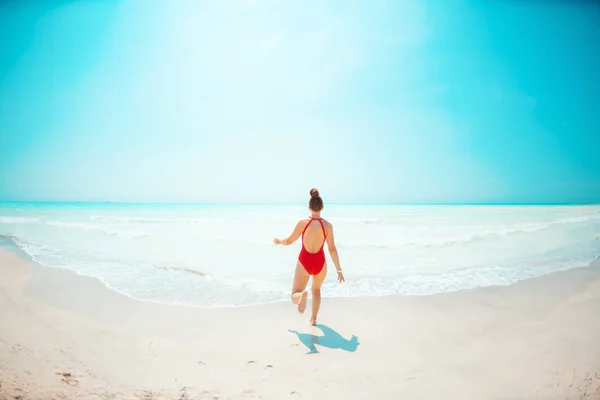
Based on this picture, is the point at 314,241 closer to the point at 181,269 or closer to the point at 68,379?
the point at 68,379

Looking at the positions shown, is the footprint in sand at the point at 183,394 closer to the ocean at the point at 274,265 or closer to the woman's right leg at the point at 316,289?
the woman's right leg at the point at 316,289

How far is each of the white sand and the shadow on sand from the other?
0.11ft

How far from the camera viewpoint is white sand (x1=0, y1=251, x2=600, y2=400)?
2877 mm

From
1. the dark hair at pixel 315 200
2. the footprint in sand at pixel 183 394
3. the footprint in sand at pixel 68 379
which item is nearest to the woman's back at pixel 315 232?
the dark hair at pixel 315 200

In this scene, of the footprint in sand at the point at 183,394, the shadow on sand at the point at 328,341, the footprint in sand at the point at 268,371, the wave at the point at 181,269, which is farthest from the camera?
the wave at the point at 181,269

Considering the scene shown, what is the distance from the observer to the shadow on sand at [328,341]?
376 centimetres

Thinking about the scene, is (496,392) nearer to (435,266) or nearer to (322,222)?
(322,222)

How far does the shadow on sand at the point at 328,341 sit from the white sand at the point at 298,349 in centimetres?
3

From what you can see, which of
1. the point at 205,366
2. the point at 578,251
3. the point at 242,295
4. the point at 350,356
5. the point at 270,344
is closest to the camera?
the point at 205,366

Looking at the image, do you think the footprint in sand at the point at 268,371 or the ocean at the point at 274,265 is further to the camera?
the ocean at the point at 274,265

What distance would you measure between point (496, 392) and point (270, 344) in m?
2.70

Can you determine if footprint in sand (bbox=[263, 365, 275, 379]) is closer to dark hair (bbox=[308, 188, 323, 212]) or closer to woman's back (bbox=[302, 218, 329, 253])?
woman's back (bbox=[302, 218, 329, 253])

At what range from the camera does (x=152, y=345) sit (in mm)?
3740

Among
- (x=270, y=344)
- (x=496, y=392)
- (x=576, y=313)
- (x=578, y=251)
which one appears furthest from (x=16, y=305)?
(x=578, y=251)
